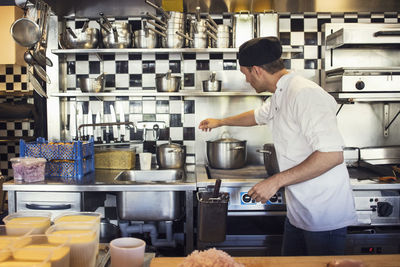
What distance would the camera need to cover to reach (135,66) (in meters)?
3.53

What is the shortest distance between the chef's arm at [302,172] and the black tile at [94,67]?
2.20 metres

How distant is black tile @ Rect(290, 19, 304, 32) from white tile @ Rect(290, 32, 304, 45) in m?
0.04

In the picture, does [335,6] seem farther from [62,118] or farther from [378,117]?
[62,118]

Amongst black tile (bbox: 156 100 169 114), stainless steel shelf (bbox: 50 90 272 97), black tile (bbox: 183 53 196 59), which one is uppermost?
black tile (bbox: 183 53 196 59)

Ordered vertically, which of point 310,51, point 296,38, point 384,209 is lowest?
point 384,209

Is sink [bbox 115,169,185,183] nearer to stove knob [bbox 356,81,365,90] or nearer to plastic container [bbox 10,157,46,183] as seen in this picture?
plastic container [bbox 10,157,46,183]

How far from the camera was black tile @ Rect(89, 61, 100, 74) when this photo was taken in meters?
3.55

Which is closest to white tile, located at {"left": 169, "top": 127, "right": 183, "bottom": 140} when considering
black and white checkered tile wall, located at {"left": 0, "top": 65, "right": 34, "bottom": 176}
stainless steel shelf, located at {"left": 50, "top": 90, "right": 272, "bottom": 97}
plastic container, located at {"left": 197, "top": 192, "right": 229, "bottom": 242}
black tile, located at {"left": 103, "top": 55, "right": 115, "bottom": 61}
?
stainless steel shelf, located at {"left": 50, "top": 90, "right": 272, "bottom": 97}

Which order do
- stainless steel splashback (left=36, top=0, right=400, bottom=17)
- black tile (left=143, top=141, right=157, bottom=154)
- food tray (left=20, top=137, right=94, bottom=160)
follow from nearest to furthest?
food tray (left=20, top=137, right=94, bottom=160), stainless steel splashback (left=36, top=0, right=400, bottom=17), black tile (left=143, top=141, right=157, bottom=154)

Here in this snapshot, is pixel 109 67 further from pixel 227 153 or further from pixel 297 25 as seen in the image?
pixel 297 25

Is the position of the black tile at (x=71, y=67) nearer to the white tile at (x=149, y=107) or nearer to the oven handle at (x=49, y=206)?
the white tile at (x=149, y=107)

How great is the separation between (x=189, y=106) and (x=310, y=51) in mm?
1216

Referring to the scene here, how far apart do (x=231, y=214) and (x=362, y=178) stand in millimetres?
1008

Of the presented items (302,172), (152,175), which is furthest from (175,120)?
(302,172)
